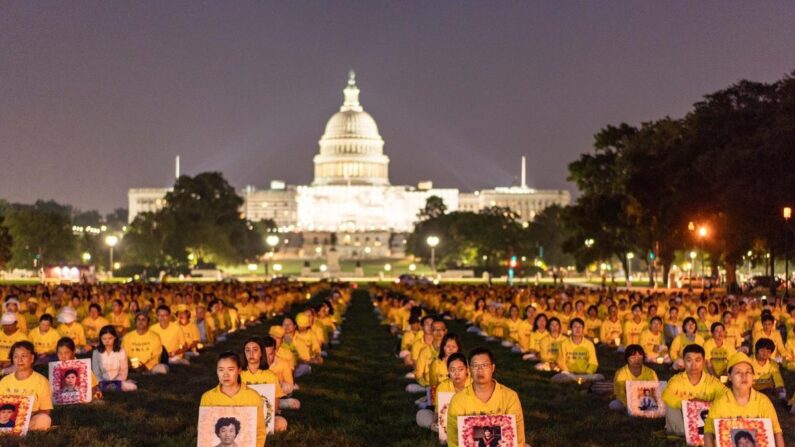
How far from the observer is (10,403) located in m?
13.9

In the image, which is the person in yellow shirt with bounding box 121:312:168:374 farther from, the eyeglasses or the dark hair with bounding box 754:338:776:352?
the eyeglasses

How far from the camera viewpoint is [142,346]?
2044cm

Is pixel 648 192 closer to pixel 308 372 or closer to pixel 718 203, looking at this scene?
pixel 718 203

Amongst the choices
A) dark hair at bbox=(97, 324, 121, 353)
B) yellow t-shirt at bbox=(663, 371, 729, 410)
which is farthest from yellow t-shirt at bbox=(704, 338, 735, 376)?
dark hair at bbox=(97, 324, 121, 353)

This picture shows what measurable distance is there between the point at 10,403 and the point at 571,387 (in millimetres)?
8956

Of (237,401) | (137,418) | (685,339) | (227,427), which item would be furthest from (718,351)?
(227,427)

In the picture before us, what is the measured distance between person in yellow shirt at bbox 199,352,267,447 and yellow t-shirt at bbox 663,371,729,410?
4644 mm

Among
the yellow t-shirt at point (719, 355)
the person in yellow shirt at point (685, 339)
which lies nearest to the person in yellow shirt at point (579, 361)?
the person in yellow shirt at point (685, 339)

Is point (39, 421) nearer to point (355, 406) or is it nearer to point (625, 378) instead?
point (355, 406)

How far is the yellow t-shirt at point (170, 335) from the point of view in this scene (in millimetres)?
22062

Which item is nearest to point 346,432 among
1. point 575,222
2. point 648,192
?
point 648,192

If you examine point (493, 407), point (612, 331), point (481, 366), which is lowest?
point (493, 407)

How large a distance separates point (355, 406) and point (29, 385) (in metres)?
5.66

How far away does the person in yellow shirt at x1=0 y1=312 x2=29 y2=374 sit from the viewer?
65.1 feet
